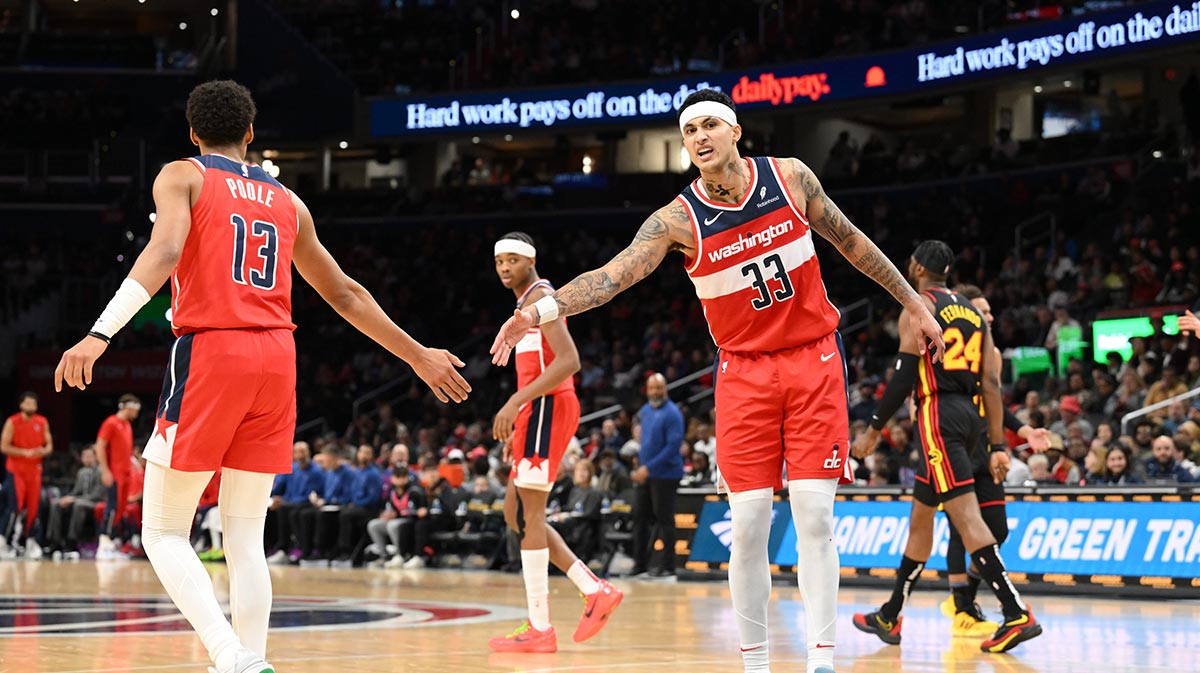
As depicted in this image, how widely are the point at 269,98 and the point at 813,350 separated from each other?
32656 millimetres

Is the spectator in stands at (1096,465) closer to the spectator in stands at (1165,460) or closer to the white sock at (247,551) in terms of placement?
the spectator in stands at (1165,460)

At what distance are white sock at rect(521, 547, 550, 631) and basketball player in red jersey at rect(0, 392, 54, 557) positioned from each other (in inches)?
517

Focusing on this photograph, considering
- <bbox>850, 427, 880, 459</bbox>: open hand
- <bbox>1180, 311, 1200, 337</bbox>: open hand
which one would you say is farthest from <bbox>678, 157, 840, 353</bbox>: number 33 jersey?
<bbox>1180, 311, 1200, 337</bbox>: open hand

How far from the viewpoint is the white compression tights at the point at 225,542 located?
17.4 ft

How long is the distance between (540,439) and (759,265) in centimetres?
329

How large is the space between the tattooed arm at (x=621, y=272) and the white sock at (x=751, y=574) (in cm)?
97

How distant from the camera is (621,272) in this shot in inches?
228

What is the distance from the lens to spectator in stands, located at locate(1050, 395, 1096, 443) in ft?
53.5

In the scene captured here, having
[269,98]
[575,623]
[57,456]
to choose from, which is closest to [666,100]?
[269,98]

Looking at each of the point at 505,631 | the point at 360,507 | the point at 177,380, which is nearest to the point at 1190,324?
the point at 505,631

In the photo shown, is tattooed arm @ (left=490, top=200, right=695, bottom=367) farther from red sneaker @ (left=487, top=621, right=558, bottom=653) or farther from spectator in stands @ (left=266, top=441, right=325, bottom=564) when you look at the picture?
spectator in stands @ (left=266, top=441, right=325, bottom=564)

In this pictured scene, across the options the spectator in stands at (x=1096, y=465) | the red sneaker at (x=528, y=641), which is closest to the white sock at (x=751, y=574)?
the red sneaker at (x=528, y=641)

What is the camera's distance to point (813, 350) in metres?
5.99

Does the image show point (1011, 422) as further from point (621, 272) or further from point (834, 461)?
point (621, 272)
